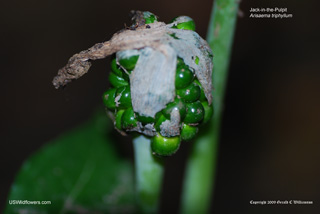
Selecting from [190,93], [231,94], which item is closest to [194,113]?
[190,93]

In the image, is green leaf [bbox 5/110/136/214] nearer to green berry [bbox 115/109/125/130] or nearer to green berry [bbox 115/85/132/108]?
green berry [bbox 115/109/125/130]

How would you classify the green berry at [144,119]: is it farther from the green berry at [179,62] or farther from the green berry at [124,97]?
the green berry at [179,62]

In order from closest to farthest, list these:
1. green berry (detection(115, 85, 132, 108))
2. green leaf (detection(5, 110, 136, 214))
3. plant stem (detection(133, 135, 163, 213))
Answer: green berry (detection(115, 85, 132, 108))
plant stem (detection(133, 135, 163, 213))
green leaf (detection(5, 110, 136, 214))

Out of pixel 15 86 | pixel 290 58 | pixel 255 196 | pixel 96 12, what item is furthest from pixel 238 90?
pixel 15 86

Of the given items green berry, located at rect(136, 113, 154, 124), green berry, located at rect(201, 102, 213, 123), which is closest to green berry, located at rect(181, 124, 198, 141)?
green berry, located at rect(201, 102, 213, 123)

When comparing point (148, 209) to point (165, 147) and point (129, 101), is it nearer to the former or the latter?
point (165, 147)

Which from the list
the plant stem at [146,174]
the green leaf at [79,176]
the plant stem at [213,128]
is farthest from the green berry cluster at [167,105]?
the green leaf at [79,176]

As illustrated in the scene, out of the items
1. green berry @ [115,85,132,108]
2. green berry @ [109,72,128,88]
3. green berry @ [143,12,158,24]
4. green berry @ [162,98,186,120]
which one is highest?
green berry @ [143,12,158,24]
